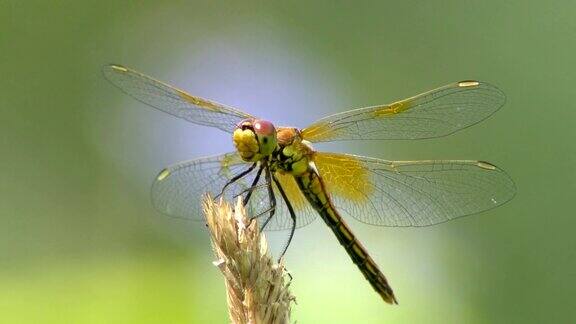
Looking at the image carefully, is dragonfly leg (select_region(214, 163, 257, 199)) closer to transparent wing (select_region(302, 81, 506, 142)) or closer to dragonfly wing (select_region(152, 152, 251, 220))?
dragonfly wing (select_region(152, 152, 251, 220))

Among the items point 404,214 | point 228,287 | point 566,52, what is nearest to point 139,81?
point 228,287

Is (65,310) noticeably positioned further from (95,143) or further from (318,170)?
(318,170)

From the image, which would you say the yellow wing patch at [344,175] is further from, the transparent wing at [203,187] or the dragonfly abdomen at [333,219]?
the transparent wing at [203,187]

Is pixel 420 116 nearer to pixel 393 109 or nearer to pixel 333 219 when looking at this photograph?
pixel 393 109

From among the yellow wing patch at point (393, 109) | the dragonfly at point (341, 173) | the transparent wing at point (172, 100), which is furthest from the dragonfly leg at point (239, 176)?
the yellow wing patch at point (393, 109)

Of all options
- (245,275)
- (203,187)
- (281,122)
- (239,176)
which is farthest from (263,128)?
(281,122)

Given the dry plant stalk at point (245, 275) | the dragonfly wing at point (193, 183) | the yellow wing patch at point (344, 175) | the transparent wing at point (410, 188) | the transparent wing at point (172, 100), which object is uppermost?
the transparent wing at point (172, 100)

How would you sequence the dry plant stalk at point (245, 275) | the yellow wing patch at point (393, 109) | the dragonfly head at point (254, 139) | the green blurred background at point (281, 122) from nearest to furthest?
the dry plant stalk at point (245, 275) → the dragonfly head at point (254, 139) → the yellow wing patch at point (393, 109) → the green blurred background at point (281, 122)
